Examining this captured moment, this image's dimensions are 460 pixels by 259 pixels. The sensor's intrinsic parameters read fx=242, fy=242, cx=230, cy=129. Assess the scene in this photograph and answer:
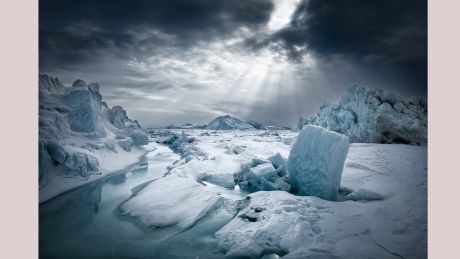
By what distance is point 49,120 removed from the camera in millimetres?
9461

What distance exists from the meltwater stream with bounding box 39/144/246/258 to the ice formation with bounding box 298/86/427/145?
1665 centimetres

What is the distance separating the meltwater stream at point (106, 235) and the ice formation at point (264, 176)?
213cm

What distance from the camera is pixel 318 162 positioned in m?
6.28

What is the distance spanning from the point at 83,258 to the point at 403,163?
34.6ft

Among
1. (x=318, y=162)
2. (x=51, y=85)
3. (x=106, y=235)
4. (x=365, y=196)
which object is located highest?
(x=51, y=85)

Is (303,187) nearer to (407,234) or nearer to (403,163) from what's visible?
(407,234)

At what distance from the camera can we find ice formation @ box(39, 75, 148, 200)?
783cm

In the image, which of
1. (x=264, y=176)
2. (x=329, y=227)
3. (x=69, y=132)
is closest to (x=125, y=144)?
(x=69, y=132)

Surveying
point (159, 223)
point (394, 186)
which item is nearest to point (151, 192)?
point (159, 223)

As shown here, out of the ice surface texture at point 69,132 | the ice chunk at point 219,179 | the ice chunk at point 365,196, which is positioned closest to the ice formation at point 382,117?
the ice chunk at point 365,196

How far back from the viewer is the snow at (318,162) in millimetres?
5879

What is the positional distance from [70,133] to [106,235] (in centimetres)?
785

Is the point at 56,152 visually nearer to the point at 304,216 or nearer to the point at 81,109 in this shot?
the point at 81,109

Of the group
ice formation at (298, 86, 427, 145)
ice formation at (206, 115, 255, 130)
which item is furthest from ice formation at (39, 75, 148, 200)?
ice formation at (206, 115, 255, 130)
